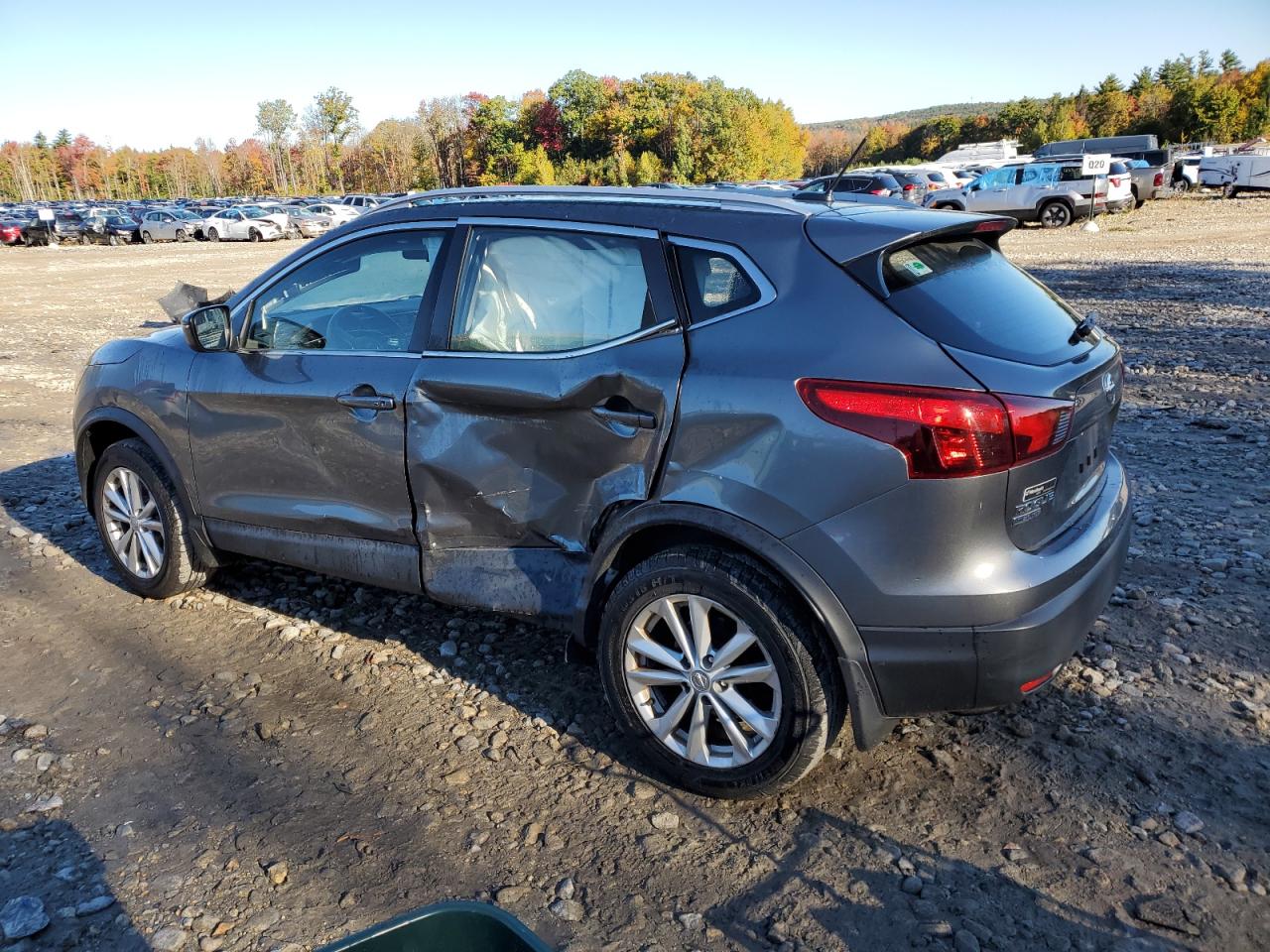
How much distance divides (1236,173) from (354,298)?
39.9m

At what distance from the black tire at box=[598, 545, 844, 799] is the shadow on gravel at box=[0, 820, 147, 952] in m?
1.63

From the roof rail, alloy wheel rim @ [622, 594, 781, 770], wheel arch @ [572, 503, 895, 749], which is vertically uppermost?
the roof rail

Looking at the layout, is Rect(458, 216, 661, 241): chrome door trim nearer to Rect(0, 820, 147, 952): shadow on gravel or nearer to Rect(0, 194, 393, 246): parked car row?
Rect(0, 820, 147, 952): shadow on gravel

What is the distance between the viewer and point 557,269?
346 centimetres

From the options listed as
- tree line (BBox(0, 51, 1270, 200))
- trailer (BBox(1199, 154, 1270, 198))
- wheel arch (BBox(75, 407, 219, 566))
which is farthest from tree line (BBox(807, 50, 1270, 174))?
wheel arch (BBox(75, 407, 219, 566))

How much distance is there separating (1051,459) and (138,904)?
2.85 m

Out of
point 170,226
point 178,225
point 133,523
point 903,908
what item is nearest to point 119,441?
point 133,523

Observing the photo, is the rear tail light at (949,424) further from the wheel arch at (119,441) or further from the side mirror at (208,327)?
the wheel arch at (119,441)

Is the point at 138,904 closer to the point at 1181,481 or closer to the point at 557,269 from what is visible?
the point at 557,269

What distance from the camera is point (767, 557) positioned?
9.23 ft

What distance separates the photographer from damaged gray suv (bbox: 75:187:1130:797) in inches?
106

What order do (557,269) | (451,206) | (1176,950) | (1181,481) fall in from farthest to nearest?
(1181,481)
(451,206)
(557,269)
(1176,950)

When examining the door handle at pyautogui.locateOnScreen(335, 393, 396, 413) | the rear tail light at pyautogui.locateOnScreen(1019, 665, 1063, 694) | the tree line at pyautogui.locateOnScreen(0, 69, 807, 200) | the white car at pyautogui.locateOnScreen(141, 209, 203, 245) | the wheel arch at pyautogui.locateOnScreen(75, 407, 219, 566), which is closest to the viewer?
the rear tail light at pyautogui.locateOnScreen(1019, 665, 1063, 694)

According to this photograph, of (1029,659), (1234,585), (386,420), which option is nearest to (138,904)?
(386,420)
